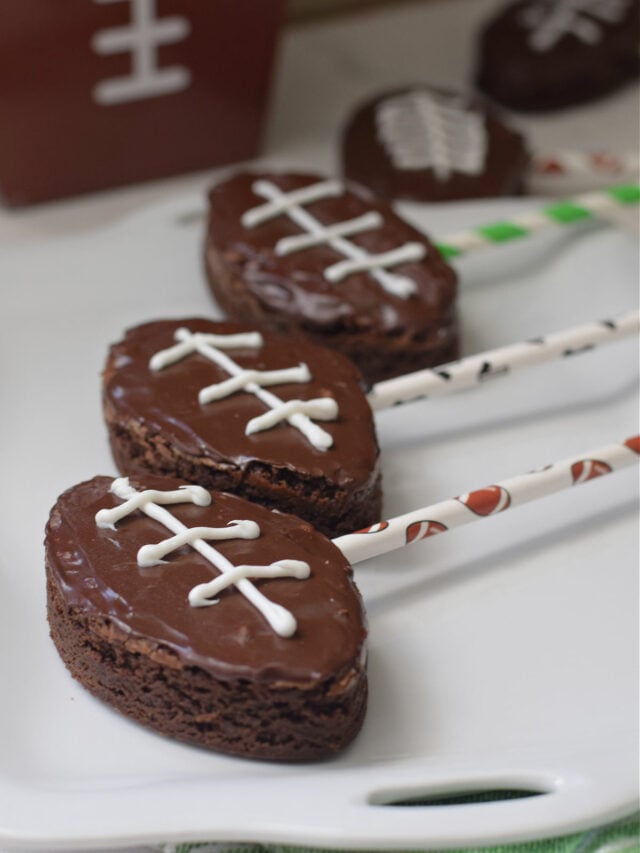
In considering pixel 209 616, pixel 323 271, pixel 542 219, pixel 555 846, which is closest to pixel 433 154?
pixel 542 219

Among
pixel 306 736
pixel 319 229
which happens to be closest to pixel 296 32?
pixel 319 229

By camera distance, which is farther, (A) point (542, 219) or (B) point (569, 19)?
(B) point (569, 19)

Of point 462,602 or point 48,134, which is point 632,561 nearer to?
point 462,602

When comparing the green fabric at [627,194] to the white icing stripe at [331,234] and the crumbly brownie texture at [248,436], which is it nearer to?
the white icing stripe at [331,234]

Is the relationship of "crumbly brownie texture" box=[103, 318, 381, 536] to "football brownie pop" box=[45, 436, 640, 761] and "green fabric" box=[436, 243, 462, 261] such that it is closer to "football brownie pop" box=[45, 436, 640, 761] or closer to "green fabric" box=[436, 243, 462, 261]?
"football brownie pop" box=[45, 436, 640, 761]

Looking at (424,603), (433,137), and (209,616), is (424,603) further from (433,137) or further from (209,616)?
(433,137)

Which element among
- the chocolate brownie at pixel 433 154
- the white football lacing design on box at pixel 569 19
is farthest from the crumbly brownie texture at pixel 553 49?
the chocolate brownie at pixel 433 154

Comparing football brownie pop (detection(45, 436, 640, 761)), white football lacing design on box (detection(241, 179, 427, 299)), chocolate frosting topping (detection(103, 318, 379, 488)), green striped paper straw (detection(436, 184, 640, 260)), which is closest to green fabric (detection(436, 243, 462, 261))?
green striped paper straw (detection(436, 184, 640, 260))
